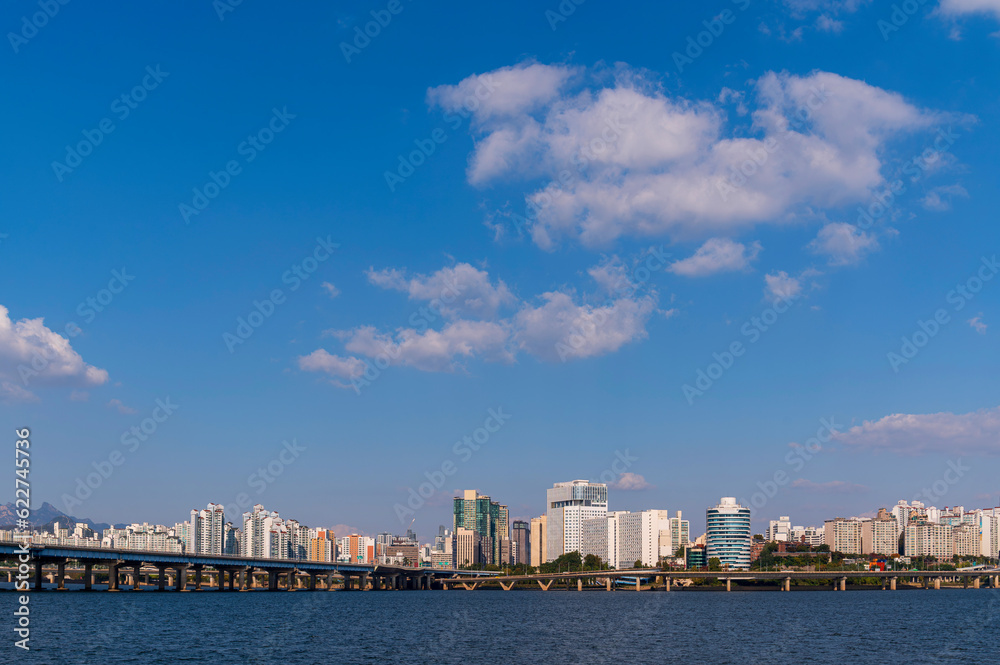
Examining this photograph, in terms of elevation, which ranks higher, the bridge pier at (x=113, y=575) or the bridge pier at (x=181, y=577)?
the bridge pier at (x=113, y=575)

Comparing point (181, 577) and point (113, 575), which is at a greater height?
point (113, 575)

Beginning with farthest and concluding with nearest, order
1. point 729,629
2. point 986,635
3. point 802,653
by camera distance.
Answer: point 729,629 < point 986,635 < point 802,653

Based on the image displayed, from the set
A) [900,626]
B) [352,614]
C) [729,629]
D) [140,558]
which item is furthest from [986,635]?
[140,558]

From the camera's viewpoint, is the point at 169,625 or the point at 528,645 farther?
the point at 169,625

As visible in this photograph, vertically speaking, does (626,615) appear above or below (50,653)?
below

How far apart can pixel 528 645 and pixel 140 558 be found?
370ft

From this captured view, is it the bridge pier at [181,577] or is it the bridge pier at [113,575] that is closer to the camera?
the bridge pier at [113,575]

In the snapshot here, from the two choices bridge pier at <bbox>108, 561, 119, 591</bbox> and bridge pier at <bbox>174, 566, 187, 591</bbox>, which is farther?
bridge pier at <bbox>174, 566, 187, 591</bbox>

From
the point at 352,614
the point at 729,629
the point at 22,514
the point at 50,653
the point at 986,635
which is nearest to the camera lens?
the point at 22,514

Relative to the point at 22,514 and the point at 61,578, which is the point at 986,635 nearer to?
the point at 22,514

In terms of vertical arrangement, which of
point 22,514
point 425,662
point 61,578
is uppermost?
point 22,514

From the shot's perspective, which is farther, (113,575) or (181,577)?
(181,577)

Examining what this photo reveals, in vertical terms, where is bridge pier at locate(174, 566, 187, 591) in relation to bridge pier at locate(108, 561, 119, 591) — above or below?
below

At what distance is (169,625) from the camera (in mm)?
91438
